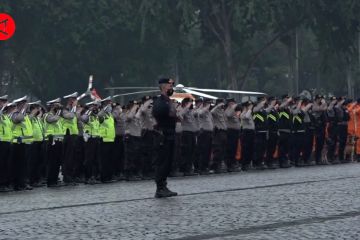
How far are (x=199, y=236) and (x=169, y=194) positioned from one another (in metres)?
5.67

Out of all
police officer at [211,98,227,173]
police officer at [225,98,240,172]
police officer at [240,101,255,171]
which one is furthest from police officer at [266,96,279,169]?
police officer at [211,98,227,173]

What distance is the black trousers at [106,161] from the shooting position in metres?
23.1

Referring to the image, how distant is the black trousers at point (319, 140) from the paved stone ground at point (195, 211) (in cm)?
887

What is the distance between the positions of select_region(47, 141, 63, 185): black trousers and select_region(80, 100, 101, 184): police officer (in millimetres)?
842

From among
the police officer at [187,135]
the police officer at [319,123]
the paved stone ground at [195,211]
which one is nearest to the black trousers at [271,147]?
the police officer at [319,123]

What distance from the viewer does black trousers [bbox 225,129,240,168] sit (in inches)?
1057

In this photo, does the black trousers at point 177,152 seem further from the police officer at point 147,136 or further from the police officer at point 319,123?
the police officer at point 319,123

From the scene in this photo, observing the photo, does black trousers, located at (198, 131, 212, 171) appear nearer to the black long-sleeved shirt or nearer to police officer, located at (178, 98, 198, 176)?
police officer, located at (178, 98, 198, 176)

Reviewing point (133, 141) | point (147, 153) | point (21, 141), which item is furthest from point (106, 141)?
point (21, 141)

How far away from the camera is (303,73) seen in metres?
84.1

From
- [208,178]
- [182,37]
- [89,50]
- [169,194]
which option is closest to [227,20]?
[182,37]

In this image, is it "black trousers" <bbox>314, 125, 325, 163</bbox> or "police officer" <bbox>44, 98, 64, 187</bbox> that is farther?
"black trousers" <bbox>314, 125, 325, 163</bbox>

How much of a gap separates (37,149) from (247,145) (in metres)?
7.14

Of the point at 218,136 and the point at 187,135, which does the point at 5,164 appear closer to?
the point at 187,135
